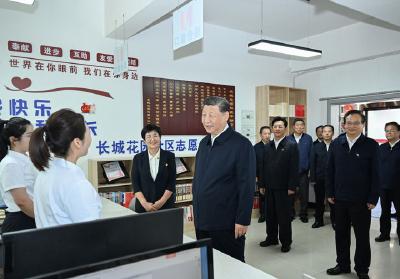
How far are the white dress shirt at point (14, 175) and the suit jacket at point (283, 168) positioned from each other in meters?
2.67

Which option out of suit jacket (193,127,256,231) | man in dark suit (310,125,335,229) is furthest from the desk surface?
man in dark suit (310,125,335,229)

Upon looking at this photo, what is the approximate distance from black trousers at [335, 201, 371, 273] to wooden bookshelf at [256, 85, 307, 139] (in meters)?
2.93

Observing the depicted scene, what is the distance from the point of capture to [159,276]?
2.62 feet

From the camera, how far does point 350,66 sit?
5723 millimetres

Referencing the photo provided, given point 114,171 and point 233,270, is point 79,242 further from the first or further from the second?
point 114,171

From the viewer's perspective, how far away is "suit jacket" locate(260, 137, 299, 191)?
3799 millimetres

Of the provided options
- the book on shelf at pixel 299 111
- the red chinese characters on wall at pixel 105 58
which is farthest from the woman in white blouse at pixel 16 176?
the book on shelf at pixel 299 111

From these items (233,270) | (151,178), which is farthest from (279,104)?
(233,270)

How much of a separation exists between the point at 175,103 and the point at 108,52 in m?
1.24

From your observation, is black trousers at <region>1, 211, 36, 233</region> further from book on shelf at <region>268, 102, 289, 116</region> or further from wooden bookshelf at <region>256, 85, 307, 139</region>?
book on shelf at <region>268, 102, 289, 116</region>

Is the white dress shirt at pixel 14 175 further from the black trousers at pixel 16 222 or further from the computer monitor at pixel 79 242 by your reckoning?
the computer monitor at pixel 79 242

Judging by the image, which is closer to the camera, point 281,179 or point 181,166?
point 281,179

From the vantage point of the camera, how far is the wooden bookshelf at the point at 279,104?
581cm

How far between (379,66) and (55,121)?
557 cm
